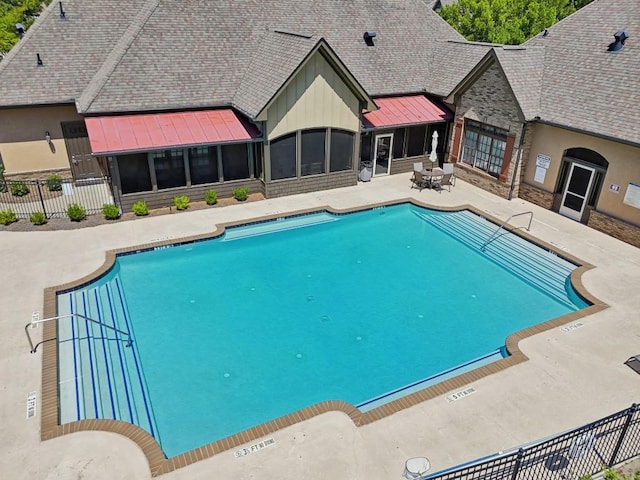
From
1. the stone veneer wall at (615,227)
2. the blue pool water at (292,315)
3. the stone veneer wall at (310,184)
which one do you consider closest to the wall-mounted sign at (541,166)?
the stone veneer wall at (615,227)

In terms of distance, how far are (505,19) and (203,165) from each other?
35051 mm

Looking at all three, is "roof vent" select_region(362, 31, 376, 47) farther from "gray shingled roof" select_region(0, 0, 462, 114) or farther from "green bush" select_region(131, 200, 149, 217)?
"green bush" select_region(131, 200, 149, 217)

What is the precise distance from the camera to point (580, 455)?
10234mm

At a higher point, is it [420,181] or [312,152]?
[312,152]

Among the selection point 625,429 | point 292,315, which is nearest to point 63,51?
point 292,315

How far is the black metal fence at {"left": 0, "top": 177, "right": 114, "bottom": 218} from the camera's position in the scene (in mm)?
23328

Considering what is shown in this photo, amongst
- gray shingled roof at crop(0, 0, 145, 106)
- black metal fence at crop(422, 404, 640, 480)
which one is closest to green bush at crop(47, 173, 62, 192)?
gray shingled roof at crop(0, 0, 145, 106)

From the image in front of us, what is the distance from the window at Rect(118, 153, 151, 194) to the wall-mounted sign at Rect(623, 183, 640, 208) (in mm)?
22329

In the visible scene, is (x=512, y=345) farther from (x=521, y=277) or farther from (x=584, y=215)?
(x=584, y=215)

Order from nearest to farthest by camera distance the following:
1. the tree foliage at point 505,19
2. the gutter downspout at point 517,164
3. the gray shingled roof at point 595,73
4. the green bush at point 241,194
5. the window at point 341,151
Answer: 1. the gray shingled roof at point 595,73
2. the gutter downspout at point 517,164
3. the green bush at point 241,194
4. the window at point 341,151
5. the tree foliage at point 505,19

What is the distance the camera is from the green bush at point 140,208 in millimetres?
22797

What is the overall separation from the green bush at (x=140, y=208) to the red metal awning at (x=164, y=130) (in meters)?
2.78

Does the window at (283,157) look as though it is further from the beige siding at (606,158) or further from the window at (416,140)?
the beige siding at (606,158)

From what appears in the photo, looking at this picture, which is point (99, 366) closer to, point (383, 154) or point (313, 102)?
point (313, 102)
